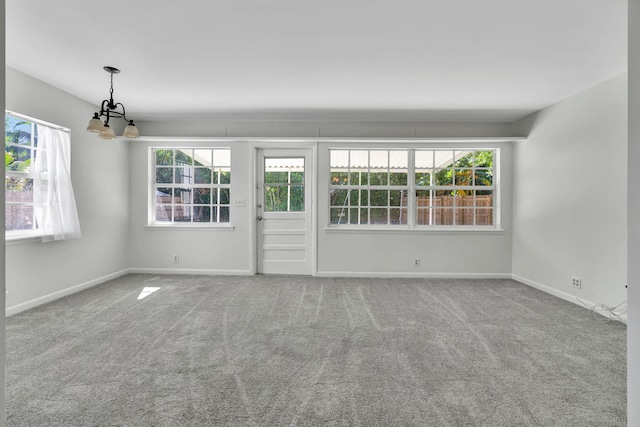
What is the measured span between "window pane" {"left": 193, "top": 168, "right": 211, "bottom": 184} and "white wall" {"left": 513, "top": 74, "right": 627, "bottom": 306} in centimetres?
496

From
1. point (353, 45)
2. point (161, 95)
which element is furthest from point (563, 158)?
point (161, 95)

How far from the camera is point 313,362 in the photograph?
236 centimetres

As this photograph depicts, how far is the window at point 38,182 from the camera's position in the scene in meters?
A: 3.47

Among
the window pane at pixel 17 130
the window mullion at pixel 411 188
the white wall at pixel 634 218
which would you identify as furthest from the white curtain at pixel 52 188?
the white wall at pixel 634 218

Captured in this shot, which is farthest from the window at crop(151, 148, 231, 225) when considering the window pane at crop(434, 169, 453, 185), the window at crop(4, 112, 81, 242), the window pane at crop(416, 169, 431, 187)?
the window pane at crop(434, 169, 453, 185)

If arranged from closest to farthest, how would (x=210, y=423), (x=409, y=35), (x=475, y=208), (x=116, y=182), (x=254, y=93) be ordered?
1. (x=210, y=423)
2. (x=409, y=35)
3. (x=254, y=93)
4. (x=116, y=182)
5. (x=475, y=208)

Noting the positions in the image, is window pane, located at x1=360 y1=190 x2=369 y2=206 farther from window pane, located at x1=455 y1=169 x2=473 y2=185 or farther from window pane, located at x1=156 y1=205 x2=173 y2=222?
window pane, located at x1=156 y1=205 x2=173 y2=222

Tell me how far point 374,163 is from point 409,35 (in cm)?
288

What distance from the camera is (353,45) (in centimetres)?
281

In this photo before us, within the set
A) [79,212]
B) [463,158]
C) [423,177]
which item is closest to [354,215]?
[423,177]

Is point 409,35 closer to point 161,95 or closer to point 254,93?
point 254,93

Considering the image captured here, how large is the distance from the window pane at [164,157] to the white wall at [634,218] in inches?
219

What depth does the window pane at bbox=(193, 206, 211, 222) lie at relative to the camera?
5.46 metres

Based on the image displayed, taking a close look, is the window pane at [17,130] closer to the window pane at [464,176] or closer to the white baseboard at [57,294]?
the white baseboard at [57,294]
